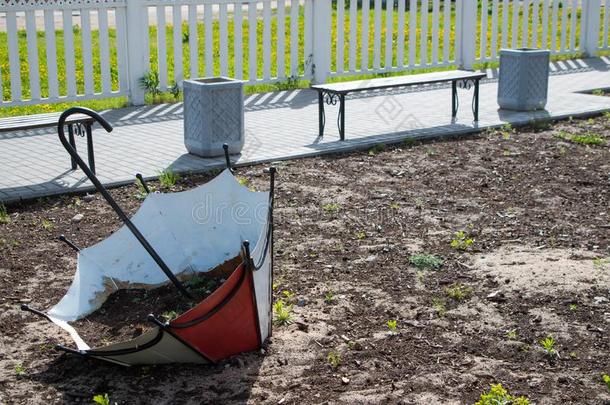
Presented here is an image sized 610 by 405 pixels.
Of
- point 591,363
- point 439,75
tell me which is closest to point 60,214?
point 591,363

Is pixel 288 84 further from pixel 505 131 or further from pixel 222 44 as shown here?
pixel 505 131

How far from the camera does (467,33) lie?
15602 mm

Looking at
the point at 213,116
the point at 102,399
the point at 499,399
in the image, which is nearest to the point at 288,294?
the point at 102,399

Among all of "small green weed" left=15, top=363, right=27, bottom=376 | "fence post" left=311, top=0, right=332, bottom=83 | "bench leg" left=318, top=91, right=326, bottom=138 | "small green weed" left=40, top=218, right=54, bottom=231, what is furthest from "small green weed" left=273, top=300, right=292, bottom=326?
"fence post" left=311, top=0, right=332, bottom=83

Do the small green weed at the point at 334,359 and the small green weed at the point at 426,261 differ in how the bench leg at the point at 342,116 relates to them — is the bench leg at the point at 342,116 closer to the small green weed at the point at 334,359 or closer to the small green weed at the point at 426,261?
the small green weed at the point at 426,261

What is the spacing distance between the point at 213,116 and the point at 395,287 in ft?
12.6

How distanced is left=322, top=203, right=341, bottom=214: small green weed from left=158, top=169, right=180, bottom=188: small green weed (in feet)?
4.80

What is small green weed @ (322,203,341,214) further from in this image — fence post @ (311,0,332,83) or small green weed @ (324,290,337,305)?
fence post @ (311,0,332,83)

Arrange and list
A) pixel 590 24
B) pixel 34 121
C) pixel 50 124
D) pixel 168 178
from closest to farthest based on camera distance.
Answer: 1. pixel 50 124
2. pixel 168 178
3. pixel 34 121
4. pixel 590 24

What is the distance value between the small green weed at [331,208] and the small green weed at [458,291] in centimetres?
193

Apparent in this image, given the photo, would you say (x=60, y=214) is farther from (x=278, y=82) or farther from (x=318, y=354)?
(x=278, y=82)

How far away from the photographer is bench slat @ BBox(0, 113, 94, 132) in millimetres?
8789

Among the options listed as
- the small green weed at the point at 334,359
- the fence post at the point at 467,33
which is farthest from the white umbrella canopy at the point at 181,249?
the fence post at the point at 467,33

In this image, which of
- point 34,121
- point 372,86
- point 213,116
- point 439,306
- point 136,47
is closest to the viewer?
point 439,306
